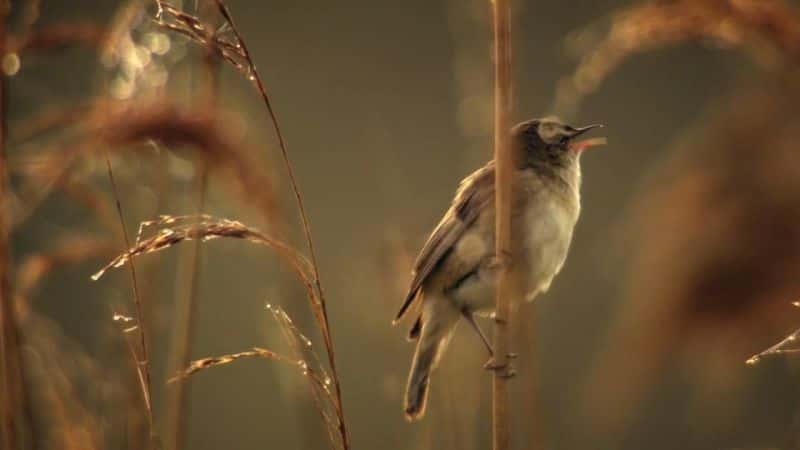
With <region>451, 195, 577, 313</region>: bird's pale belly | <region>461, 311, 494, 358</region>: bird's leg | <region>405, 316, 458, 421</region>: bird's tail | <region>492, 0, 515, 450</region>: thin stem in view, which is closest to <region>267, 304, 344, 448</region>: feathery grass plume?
<region>492, 0, 515, 450</region>: thin stem

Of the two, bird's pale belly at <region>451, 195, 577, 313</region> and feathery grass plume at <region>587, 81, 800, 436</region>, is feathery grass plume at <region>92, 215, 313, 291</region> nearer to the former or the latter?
feathery grass plume at <region>587, 81, 800, 436</region>

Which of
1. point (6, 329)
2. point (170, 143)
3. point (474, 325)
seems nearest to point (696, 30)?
point (170, 143)

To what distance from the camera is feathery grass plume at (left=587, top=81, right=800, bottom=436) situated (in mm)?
2857

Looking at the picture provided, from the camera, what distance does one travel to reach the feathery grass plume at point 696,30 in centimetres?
230

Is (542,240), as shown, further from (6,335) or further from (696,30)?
(6,335)

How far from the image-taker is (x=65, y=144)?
258cm

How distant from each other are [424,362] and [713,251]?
1.19 m

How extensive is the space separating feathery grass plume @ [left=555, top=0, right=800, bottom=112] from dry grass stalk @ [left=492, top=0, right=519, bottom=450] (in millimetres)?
206

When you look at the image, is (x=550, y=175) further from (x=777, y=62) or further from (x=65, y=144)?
(x=65, y=144)

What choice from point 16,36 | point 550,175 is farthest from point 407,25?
point 16,36

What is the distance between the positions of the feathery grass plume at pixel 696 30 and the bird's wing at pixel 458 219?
4.48 feet

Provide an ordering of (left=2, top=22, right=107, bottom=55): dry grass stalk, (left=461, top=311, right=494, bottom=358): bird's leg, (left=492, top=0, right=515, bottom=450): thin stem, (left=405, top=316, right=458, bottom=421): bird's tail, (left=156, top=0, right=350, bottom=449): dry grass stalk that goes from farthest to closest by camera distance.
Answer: (left=461, top=311, right=494, bottom=358): bird's leg → (left=405, top=316, right=458, bottom=421): bird's tail → (left=2, top=22, right=107, bottom=55): dry grass stalk → (left=492, top=0, right=515, bottom=450): thin stem → (left=156, top=0, right=350, bottom=449): dry grass stalk

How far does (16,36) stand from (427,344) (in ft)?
6.21

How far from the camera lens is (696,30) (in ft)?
7.70
